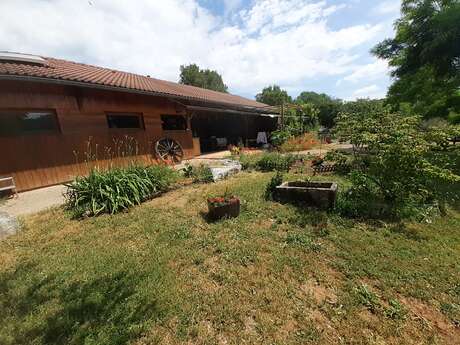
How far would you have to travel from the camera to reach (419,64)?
29.9 ft

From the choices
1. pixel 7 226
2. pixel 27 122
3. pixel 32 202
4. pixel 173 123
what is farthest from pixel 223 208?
pixel 173 123

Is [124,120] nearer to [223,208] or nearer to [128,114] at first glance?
[128,114]

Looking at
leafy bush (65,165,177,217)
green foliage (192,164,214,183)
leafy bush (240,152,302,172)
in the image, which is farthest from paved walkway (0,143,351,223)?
leafy bush (240,152,302,172)

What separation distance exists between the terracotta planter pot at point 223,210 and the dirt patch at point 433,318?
2467 millimetres

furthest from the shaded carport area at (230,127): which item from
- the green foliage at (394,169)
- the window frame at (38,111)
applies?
the green foliage at (394,169)

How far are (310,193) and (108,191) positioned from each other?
4.05m

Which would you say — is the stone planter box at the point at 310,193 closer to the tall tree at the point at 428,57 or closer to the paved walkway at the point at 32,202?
the paved walkway at the point at 32,202

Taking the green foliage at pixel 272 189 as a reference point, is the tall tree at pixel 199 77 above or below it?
above

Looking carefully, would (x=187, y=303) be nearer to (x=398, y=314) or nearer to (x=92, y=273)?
(x=92, y=273)

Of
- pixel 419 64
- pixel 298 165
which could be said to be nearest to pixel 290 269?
pixel 298 165

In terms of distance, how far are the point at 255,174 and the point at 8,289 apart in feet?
19.1

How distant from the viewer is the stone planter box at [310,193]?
4090 millimetres

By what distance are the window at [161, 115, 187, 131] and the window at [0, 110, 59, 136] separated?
4.08 meters

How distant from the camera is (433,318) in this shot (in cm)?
201
